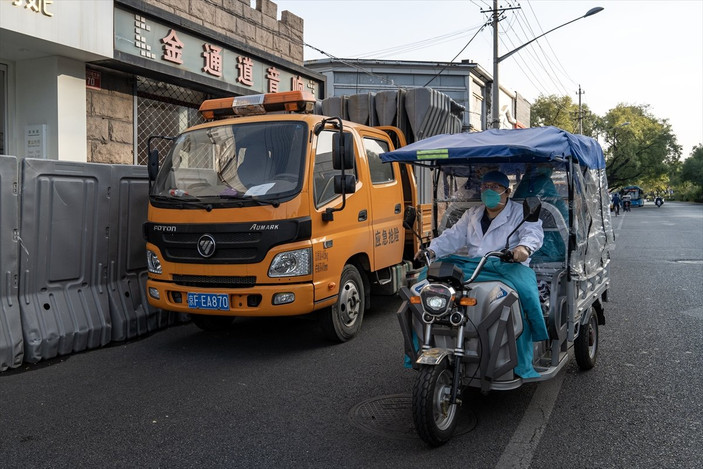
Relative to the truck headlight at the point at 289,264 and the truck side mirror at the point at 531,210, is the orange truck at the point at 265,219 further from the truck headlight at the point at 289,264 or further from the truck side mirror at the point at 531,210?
the truck side mirror at the point at 531,210

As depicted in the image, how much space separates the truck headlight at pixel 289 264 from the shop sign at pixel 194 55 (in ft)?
18.3

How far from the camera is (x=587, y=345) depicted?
5188 mm

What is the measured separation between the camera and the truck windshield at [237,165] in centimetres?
574

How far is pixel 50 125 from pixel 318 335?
17.5 feet

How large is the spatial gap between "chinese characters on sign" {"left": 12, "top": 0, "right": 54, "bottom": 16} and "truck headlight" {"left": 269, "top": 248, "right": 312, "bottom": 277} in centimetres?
519

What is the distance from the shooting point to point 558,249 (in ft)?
16.4

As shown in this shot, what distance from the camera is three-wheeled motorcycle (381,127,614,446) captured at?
386 cm

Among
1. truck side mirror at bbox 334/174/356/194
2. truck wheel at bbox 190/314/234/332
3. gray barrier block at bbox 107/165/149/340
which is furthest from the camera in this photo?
truck wheel at bbox 190/314/234/332

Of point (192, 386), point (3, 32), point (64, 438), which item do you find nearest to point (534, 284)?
point (192, 386)

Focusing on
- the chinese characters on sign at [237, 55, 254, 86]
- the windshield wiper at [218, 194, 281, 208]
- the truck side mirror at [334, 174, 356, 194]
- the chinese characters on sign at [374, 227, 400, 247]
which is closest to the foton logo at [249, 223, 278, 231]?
the windshield wiper at [218, 194, 281, 208]

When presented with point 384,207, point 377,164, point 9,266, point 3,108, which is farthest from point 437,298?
point 3,108

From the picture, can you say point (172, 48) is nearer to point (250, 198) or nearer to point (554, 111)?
point (250, 198)

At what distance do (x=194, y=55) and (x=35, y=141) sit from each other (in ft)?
10.4

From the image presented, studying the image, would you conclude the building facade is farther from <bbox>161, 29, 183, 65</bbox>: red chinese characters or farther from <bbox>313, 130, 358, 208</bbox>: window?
<bbox>313, 130, 358, 208</bbox>: window
